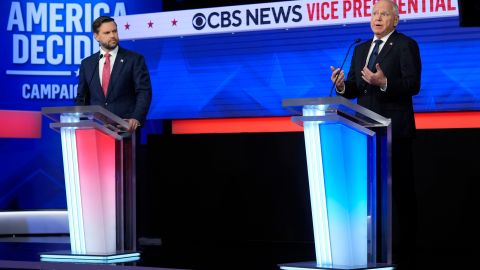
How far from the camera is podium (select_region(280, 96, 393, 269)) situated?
3.82 metres

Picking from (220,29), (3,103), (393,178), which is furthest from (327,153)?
(3,103)

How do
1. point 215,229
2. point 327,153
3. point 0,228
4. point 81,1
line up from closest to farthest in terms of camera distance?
point 327,153 → point 215,229 → point 0,228 → point 81,1

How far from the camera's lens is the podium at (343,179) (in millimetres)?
3818

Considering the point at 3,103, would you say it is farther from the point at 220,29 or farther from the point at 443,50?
the point at 443,50

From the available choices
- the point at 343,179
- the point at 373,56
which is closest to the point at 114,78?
the point at 373,56

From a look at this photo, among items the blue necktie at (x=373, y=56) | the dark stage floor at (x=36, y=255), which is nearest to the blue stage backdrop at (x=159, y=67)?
the dark stage floor at (x=36, y=255)

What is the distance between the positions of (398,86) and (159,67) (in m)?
3.67

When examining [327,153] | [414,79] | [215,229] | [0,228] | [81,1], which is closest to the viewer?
[327,153]

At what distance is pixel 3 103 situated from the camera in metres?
7.33

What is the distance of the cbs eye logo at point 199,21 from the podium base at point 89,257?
3006 mm

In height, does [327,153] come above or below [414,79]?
below

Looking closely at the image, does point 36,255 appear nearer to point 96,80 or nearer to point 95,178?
point 95,178

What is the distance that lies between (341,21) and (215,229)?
1.77 meters

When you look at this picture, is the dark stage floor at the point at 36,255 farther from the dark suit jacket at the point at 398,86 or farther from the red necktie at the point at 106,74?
the dark suit jacket at the point at 398,86
